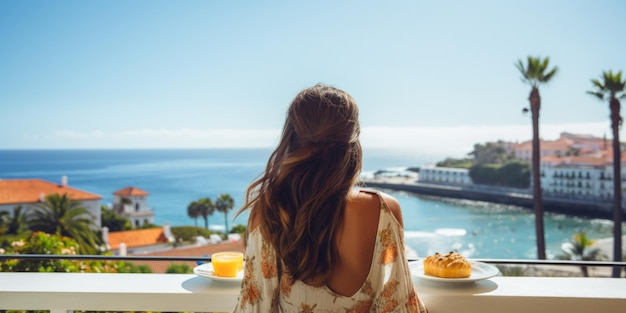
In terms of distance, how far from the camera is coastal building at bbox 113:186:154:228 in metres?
50.7

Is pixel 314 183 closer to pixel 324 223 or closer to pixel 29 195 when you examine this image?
pixel 324 223

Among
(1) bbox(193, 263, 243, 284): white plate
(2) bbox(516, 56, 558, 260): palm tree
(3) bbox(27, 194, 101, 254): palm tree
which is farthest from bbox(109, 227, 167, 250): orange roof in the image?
(1) bbox(193, 263, 243, 284): white plate

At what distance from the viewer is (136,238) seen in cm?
4078

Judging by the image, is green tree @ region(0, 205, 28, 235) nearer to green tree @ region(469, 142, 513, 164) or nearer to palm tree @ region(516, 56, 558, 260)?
palm tree @ region(516, 56, 558, 260)

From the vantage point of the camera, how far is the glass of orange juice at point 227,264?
1.59m

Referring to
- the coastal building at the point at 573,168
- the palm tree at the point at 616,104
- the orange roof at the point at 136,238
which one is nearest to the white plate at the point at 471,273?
the palm tree at the point at 616,104

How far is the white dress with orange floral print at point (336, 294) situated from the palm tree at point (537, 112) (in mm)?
19065

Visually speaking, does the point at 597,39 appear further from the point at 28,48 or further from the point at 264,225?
the point at 28,48

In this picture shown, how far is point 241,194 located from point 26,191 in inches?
936

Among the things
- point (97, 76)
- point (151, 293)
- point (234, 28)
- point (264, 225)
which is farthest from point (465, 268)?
point (97, 76)

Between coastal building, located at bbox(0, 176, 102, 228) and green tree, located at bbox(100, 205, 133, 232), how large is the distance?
128 inches

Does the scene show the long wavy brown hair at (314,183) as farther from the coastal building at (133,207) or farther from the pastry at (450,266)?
the coastal building at (133,207)

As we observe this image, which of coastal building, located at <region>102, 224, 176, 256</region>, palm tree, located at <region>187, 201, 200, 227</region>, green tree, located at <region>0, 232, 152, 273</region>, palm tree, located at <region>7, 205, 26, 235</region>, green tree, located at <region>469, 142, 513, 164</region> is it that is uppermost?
green tree, located at <region>469, 142, 513, 164</region>

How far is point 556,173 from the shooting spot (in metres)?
43.2
